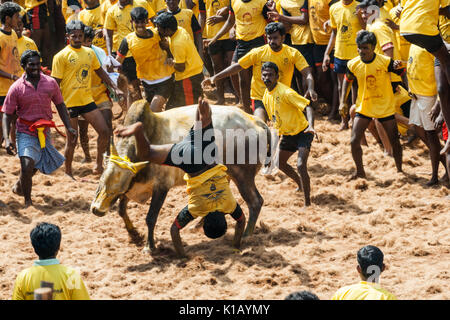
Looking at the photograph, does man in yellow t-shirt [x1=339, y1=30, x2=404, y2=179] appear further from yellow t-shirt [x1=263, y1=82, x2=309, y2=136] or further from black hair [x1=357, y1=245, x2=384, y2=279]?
black hair [x1=357, y1=245, x2=384, y2=279]

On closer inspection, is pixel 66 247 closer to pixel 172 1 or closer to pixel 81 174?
pixel 81 174

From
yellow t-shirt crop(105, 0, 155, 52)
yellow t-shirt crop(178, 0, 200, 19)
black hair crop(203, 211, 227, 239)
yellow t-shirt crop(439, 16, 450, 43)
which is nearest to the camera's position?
black hair crop(203, 211, 227, 239)

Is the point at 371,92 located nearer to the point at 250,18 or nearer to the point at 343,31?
the point at 343,31

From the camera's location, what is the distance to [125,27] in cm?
1295

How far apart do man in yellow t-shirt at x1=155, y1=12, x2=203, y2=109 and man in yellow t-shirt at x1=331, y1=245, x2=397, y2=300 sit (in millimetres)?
6192

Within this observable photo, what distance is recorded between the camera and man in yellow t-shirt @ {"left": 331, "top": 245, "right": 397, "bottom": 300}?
525 centimetres

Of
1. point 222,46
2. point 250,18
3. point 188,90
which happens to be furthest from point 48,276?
point 222,46

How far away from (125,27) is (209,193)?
5736mm

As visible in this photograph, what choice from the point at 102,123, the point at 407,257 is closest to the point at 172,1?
the point at 102,123

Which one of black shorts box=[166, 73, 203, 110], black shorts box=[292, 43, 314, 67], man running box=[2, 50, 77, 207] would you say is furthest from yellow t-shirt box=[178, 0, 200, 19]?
man running box=[2, 50, 77, 207]

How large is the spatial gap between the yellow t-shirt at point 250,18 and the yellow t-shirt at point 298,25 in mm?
484

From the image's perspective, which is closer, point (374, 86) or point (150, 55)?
point (374, 86)

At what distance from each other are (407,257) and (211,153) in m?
2.34
